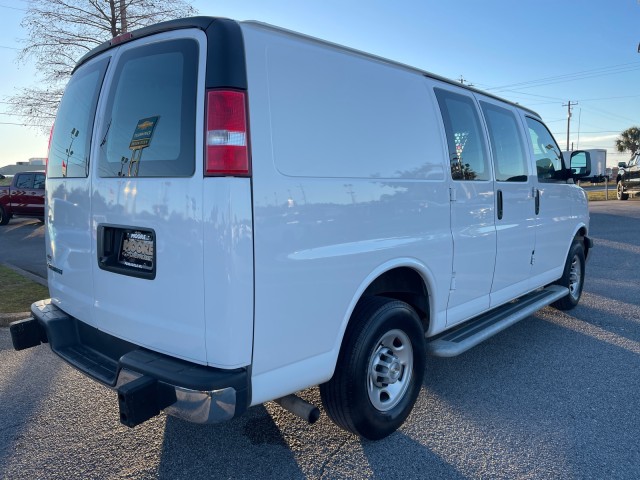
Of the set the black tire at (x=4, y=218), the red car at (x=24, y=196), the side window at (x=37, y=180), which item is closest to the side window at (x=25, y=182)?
the red car at (x=24, y=196)

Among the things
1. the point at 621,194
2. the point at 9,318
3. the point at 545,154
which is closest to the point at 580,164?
the point at 545,154

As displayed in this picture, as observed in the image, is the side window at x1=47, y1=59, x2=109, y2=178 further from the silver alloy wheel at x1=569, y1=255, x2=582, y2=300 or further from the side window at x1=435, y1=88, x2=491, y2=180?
the silver alloy wheel at x1=569, y1=255, x2=582, y2=300

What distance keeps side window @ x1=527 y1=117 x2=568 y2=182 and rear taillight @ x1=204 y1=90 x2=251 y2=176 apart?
3.62 meters

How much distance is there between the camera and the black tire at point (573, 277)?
19.1ft

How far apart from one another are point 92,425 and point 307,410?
1610 mm

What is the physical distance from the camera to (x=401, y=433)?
10.7 feet

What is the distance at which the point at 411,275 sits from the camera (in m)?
3.49

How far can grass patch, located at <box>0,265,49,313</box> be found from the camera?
18.8ft

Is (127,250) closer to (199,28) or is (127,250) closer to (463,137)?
(199,28)

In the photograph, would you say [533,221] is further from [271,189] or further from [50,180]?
[50,180]

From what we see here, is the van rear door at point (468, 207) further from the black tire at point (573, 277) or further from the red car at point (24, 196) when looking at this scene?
the red car at point (24, 196)

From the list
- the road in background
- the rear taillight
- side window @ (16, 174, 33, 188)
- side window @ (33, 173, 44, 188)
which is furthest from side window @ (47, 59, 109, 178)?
side window @ (16, 174, 33, 188)

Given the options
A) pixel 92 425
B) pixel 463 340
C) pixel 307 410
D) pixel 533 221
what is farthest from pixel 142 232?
pixel 533 221

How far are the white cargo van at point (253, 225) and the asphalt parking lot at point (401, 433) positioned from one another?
11.8 inches
